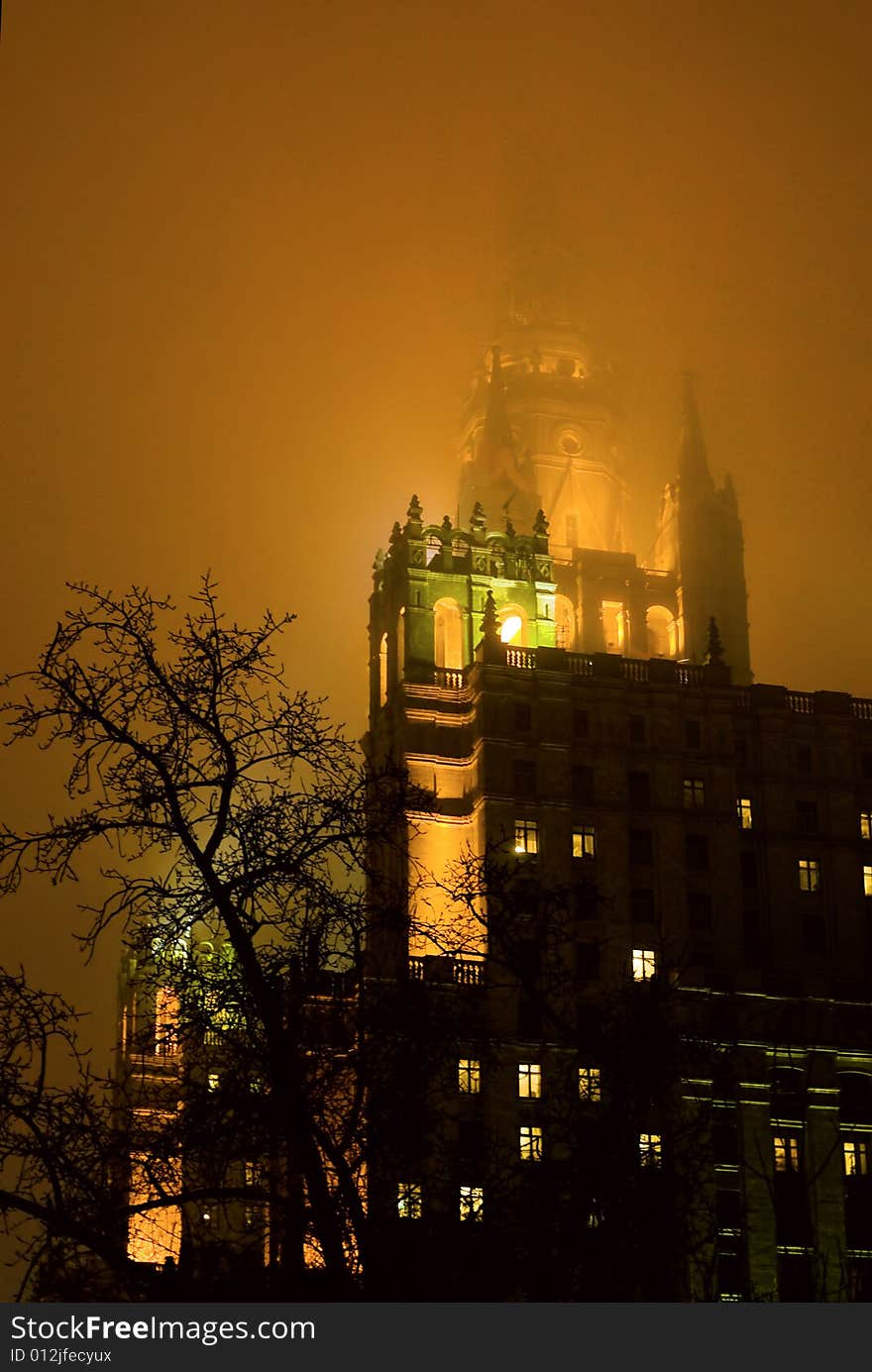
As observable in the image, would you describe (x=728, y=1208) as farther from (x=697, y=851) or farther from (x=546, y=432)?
(x=546, y=432)

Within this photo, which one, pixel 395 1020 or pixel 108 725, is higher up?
pixel 108 725

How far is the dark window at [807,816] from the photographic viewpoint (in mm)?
119875

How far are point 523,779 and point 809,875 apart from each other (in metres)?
18.3

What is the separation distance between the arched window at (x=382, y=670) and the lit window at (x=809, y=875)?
2956 centimetres

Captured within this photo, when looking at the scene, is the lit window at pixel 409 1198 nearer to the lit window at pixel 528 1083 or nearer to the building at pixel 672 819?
the building at pixel 672 819

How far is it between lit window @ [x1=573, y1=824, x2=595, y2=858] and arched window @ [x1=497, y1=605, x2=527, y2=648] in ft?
59.3

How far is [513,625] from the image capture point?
130 metres

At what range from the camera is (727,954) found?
11325 cm

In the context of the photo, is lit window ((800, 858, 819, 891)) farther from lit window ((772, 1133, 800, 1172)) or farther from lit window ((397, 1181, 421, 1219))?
lit window ((397, 1181, 421, 1219))

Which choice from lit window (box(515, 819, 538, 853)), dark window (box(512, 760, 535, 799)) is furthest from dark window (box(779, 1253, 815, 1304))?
dark window (box(512, 760, 535, 799))

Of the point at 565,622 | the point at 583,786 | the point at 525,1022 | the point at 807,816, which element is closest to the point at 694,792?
the point at 583,786

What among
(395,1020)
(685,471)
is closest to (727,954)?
(685,471)

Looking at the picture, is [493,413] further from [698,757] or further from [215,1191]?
[215,1191]

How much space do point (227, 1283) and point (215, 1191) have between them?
5.89 feet
